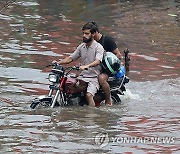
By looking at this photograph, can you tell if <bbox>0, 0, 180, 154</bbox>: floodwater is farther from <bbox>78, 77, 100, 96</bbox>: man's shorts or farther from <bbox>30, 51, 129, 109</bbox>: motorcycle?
<bbox>78, 77, 100, 96</bbox>: man's shorts

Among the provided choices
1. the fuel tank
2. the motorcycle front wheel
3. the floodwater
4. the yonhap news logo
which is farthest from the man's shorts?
the yonhap news logo

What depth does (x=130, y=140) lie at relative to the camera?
8.03m

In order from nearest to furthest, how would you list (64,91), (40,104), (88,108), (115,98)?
(40,104)
(64,91)
(88,108)
(115,98)

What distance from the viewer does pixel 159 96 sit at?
11812 millimetres

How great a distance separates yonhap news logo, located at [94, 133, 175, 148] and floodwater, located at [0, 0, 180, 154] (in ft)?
0.05

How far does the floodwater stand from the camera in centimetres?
792

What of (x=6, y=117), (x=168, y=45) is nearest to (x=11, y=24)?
(x=168, y=45)

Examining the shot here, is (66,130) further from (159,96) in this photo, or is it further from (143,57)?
(143,57)

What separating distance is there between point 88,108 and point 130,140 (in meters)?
2.21

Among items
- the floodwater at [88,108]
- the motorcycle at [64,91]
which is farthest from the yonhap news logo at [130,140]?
the motorcycle at [64,91]

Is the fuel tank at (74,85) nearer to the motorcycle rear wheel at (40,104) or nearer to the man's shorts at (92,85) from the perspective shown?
the man's shorts at (92,85)

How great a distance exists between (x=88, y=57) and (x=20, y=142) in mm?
2917

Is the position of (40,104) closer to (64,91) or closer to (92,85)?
(64,91)

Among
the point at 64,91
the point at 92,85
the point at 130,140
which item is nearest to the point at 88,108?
the point at 92,85
